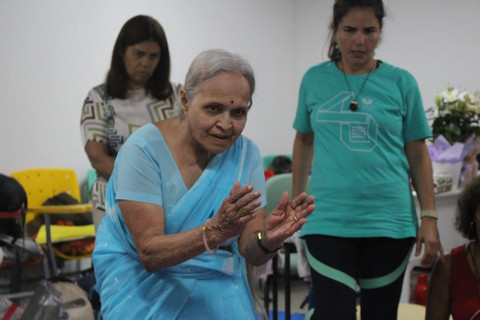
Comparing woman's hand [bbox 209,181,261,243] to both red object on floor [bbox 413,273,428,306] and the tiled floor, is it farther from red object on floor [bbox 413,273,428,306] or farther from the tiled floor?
the tiled floor

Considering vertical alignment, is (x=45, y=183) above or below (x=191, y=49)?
below

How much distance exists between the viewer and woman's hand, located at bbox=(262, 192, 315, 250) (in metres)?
1.34

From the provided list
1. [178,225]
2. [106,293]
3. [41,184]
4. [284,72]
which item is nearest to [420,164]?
[178,225]

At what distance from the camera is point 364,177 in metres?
1.93

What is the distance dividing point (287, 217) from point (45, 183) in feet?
12.5

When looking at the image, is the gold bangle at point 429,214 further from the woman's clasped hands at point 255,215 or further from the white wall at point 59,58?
the white wall at point 59,58

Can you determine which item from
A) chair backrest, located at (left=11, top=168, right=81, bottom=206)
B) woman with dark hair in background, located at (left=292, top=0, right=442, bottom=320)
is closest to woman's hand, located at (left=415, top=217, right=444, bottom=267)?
woman with dark hair in background, located at (left=292, top=0, right=442, bottom=320)

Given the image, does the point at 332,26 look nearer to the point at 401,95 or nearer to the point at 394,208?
the point at 401,95

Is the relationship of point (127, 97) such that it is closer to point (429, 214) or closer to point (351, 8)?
point (351, 8)

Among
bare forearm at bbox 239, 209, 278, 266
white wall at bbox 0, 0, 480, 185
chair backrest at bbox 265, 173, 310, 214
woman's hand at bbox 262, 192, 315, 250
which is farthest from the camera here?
white wall at bbox 0, 0, 480, 185

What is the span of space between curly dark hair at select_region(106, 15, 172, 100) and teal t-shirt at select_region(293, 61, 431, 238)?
743 mm

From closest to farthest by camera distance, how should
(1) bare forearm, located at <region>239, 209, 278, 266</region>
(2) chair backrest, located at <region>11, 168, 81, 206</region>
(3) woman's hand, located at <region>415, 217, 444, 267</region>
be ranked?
(1) bare forearm, located at <region>239, 209, 278, 266</region>
(3) woman's hand, located at <region>415, 217, 444, 267</region>
(2) chair backrest, located at <region>11, 168, 81, 206</region>

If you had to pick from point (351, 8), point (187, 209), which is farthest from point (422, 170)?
point (187, 209)

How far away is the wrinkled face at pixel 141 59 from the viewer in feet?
8.07
